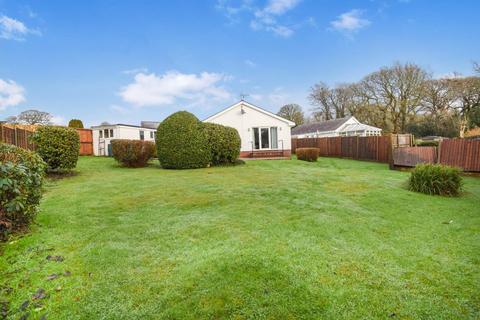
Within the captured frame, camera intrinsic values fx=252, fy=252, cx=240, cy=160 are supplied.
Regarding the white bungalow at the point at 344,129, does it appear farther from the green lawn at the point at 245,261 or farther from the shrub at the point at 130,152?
the green lawn at the point at 245,261

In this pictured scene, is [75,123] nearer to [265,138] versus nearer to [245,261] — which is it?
[265,138]

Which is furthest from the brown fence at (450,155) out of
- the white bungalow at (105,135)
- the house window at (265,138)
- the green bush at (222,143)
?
the white bungalow at (105,135)

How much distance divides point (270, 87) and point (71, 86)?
48.1 feet

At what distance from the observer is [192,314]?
2.11m

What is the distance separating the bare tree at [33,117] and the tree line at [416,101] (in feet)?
137

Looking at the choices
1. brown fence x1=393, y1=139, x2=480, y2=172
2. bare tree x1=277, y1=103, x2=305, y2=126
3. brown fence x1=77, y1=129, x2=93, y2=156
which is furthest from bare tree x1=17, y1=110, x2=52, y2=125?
brown fence x1=393, y1=139, x2=480, y2=172

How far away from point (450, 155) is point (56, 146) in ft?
53.8

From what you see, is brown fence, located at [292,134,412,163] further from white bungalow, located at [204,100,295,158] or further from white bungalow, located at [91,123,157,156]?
white bungalow, located at [91,123,157,156]

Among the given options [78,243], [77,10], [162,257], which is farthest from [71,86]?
[162,257]

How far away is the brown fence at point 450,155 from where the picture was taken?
35.5 ft

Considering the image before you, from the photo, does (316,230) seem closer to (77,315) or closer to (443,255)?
(443,255)

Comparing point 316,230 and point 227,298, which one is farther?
point 316,230

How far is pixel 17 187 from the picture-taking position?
327cm

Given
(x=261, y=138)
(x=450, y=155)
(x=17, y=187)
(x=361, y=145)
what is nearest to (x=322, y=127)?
(x=361, y=145)
